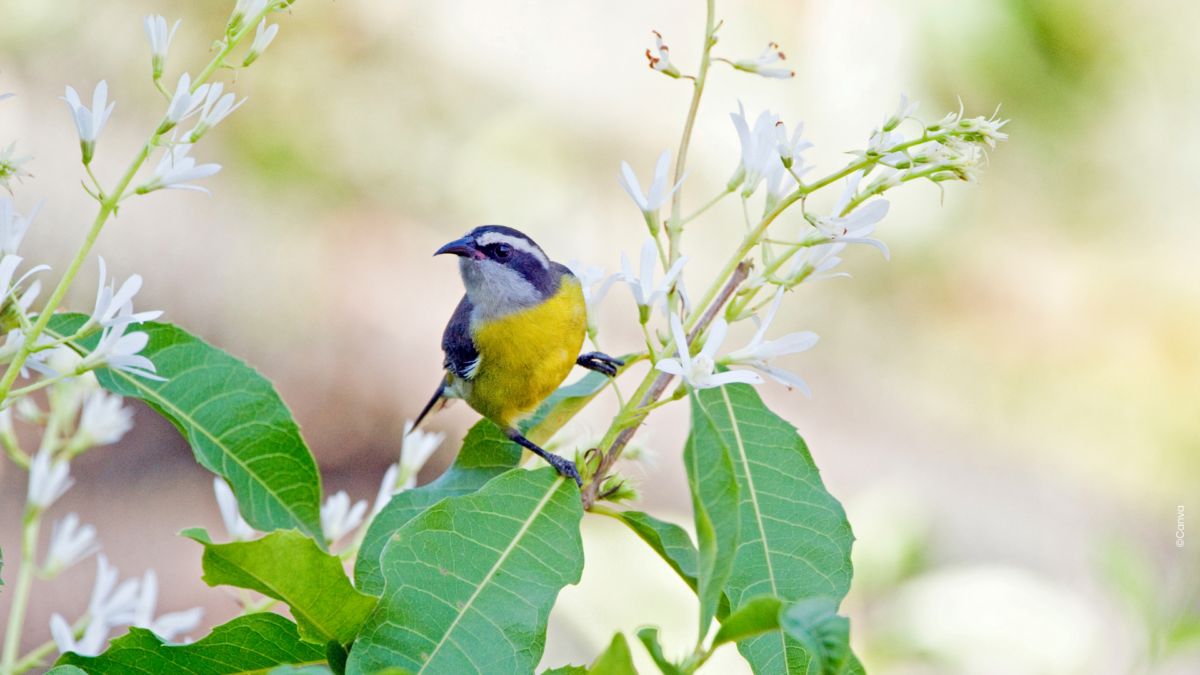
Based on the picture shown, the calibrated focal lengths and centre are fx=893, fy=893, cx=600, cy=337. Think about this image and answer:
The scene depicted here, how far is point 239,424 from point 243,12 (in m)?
0.50

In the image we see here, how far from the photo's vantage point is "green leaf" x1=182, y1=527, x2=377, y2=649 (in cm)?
80

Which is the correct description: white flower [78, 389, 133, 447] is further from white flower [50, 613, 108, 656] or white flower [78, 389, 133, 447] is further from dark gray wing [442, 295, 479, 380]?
dark gray wing [442, 295, 479, 380]

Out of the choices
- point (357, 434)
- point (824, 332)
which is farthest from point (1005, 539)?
point (357, 434)

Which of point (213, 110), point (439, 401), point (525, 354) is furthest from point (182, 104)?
point (439, 401)

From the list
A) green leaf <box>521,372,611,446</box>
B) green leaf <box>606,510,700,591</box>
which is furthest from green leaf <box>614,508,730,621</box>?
green leaf <box>521,372,611,446</box>

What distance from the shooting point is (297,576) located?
2.69ft

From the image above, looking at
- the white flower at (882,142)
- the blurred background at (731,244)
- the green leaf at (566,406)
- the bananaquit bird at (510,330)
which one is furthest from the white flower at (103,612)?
the blurred background at (731,244)

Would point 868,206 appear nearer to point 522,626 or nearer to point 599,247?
point 522,626

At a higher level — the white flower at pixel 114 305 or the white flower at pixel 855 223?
the white flower at pixel 855 223

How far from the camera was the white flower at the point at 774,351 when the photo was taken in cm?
95

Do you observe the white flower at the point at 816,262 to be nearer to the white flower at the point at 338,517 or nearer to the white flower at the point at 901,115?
the white flower at the point at 901,115

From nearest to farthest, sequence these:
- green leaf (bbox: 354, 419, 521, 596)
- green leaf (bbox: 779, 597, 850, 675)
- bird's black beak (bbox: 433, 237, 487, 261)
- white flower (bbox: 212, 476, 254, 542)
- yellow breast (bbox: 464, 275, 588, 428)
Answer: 1. green leaf (bbox: 779, 597, 850, 675)
2. green leaf (bbox: 354, 419, 521, 596)
3. white flower (bbox: 212, 476, 254, 542)
4. yellow breast (bbox: 464, 275, 588, 428)
5. bird's black beak (bbox: 433, 237, 487, 261)

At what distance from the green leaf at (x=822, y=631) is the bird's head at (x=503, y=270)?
1.24m

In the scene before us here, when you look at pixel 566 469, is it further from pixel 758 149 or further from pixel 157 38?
pixel 157 38
